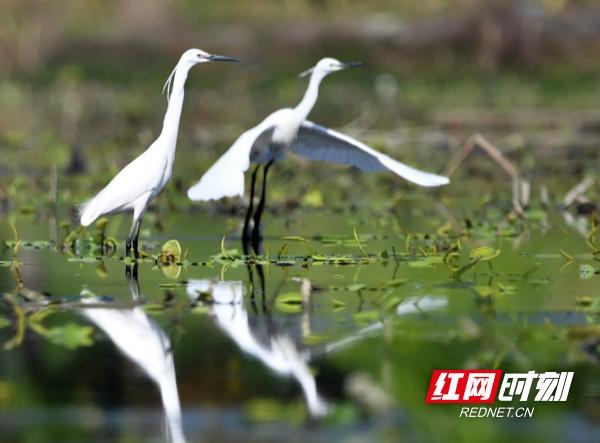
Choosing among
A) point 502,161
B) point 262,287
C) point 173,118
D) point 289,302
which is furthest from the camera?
point 502,161

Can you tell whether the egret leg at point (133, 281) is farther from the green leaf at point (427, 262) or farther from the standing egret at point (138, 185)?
the green leaf at point (427, 262)

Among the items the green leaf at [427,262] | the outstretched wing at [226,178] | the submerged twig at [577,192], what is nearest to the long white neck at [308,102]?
the outstretched wing at [226,178]

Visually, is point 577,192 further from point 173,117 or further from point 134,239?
point 134,239

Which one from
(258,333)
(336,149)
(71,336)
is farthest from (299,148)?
(71,336)

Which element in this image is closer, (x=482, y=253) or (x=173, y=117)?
(x=482, y=253)

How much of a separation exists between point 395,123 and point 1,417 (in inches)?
649

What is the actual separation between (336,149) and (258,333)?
3.96 m

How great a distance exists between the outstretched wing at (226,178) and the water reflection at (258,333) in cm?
110

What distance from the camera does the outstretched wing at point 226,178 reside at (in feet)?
28.0

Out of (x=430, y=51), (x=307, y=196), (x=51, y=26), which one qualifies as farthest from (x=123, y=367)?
(x=51, y=26)

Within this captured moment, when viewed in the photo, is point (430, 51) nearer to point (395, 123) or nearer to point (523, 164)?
point (395, 123)

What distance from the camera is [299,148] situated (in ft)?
32.9

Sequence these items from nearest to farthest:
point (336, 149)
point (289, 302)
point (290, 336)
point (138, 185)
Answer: point (290, 336), point (289, 302), point (138, 185), point (336, 149)

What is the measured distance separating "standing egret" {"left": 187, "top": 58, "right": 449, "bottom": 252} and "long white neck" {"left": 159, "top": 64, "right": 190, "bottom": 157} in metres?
0.34
